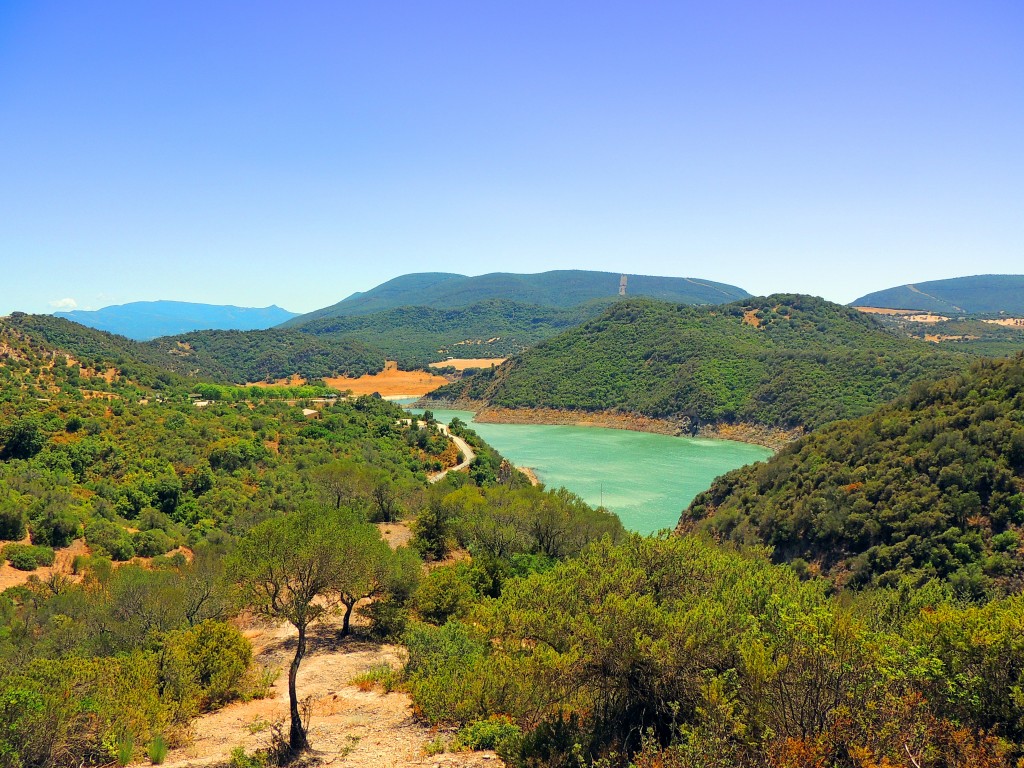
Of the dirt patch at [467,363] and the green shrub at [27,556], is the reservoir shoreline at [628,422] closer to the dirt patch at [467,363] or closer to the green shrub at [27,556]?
the dirt patch at [467,363]

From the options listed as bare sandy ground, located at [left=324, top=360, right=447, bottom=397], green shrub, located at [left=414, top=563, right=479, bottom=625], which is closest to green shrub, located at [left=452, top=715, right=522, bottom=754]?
green shrub, located at [left=414, top=563, right=479, bottom=625]

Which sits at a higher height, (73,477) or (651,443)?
(73,477)

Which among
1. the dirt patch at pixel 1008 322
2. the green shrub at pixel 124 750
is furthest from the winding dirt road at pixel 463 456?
the dirt patch at pixel 1008 322

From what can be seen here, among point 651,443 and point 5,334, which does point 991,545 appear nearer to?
point 651,443

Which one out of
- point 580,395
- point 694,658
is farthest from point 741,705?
point 580,395

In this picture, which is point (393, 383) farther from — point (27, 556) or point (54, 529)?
point (27, 556)

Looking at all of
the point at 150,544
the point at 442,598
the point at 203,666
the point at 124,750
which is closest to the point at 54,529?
the point at 150,544
